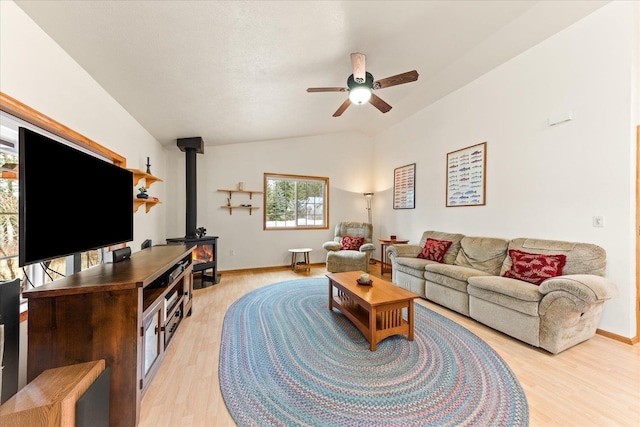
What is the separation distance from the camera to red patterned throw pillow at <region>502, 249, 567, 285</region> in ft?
7.77

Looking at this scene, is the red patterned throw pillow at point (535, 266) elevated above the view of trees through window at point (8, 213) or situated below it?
below

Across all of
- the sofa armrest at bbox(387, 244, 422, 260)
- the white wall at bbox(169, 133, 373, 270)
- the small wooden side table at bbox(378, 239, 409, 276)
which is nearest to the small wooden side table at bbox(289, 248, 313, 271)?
the white wall at bbox(169, 133, 373, 270)

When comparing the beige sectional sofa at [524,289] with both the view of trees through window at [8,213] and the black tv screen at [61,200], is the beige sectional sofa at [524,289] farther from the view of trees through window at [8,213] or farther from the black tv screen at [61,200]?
the view of trees through window at [8,213]

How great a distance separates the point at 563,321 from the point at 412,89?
11.3ft

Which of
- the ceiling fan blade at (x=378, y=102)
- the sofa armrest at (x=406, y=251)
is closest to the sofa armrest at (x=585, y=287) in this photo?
the sofa armrest at (x=406, y=251)

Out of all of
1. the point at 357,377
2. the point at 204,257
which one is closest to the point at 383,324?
the point at 357,377

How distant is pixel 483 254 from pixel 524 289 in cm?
97

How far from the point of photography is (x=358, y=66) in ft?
7.57

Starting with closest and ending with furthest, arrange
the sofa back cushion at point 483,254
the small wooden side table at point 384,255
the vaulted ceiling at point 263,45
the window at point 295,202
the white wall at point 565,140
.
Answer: the vaulted ceiling at point 263,45, the white wall at point 565,140, the sofa back cushion at point 483,254, the small wooden side table at point 384,255, the window at point 295,202

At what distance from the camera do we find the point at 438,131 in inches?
162

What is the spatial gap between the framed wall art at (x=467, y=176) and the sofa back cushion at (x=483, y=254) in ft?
1.90

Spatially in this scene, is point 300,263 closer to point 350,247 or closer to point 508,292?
point 350,247

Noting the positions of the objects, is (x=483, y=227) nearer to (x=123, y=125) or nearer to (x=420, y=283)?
(x=420, y=283)

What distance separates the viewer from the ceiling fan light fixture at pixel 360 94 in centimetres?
254
